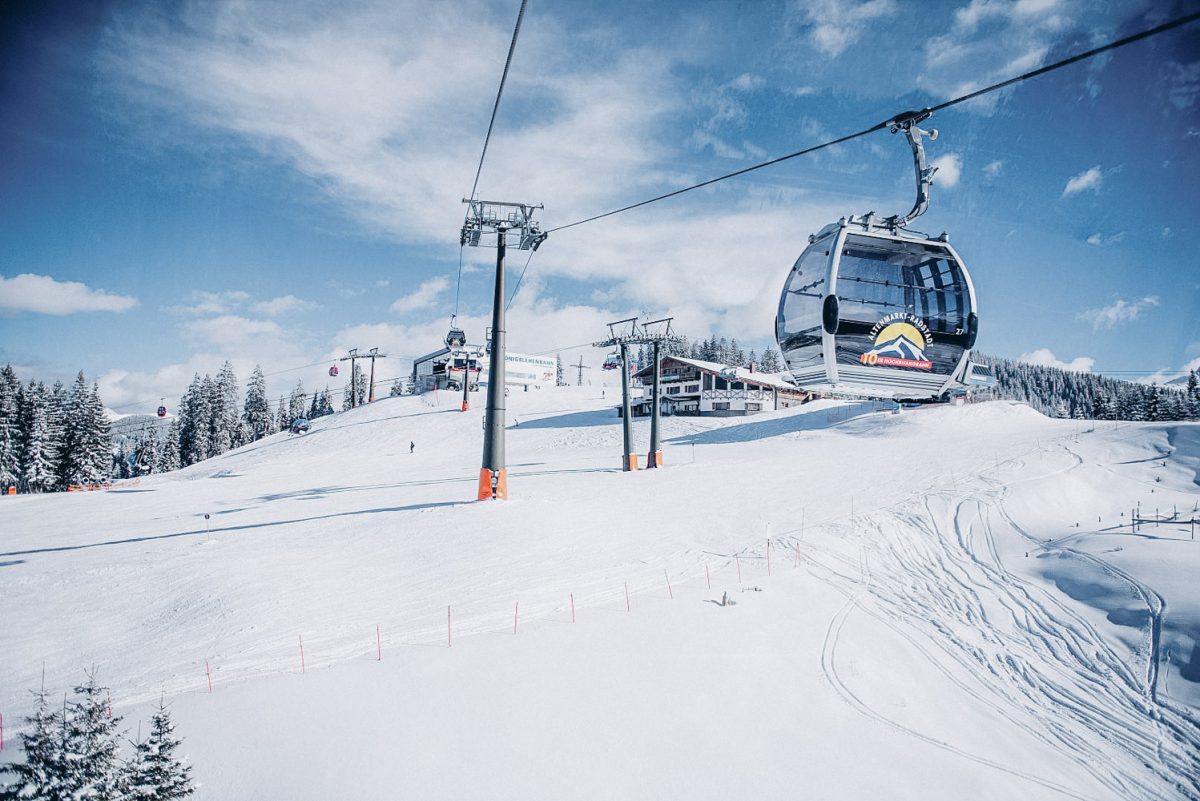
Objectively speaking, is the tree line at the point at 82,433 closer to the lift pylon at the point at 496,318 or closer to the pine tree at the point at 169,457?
the pine tree at the point at 169,457

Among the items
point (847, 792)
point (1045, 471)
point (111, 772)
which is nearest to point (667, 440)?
point (1045, 471)

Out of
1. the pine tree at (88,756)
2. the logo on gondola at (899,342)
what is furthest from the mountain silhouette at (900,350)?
the pine tree at (88,756)

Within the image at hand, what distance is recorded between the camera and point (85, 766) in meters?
4.72

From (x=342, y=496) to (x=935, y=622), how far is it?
83.4 ft

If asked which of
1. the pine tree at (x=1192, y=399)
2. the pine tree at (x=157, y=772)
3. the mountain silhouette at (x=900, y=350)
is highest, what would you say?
the pine tree at (x=1192, y=399)

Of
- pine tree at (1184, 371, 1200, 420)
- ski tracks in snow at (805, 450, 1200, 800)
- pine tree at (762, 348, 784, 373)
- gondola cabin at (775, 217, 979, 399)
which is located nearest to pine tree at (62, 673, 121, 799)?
gondola cabin at (775, 217, 979, 399)

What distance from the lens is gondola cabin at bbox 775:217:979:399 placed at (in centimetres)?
854

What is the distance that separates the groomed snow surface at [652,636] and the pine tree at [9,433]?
29497 mm

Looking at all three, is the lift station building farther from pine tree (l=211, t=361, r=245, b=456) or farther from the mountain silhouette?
the mountain silhouette

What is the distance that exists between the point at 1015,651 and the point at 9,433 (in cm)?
6867

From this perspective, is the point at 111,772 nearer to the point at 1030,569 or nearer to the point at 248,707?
the point at 248,707

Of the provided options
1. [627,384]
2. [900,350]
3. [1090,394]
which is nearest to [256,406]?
[627,384]

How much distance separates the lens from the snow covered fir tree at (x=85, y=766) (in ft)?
15.0

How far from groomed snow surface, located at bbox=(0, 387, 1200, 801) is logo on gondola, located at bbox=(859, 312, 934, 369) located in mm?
5974
